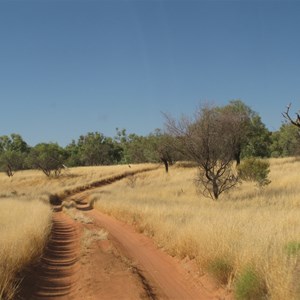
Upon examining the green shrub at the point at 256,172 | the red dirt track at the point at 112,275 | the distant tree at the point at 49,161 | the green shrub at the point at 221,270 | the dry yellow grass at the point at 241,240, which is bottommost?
the red dirt track at the point at 112,275

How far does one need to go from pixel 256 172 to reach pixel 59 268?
21348 millimetres

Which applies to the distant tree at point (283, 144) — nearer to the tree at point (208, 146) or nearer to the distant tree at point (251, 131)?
the distant tree at point (251, 131)

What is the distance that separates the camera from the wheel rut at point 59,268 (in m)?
8.59

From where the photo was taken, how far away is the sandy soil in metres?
8.43

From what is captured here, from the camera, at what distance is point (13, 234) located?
11.3m

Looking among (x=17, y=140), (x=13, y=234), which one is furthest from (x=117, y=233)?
(x=17, y=140)

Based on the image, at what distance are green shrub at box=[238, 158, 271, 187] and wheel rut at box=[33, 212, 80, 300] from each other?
15.8m

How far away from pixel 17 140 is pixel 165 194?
375ft

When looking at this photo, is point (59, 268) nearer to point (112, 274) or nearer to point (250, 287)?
point (112, 274)

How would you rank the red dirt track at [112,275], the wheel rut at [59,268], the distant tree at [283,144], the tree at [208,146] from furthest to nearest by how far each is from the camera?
the distant tree at [283,144] < the tree at [208,146] < the wheel rut at [59,268] < the red dirt track at [112,275]

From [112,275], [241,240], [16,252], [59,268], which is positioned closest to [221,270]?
[241,240]

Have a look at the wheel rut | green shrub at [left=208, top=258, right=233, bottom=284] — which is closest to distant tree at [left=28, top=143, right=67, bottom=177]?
the wheel rut

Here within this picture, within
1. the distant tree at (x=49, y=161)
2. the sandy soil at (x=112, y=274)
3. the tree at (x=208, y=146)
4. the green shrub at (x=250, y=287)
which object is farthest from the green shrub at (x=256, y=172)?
the distant tree at (x=49, y=161)

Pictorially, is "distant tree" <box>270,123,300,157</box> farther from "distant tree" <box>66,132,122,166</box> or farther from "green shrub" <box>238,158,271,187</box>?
"distant tree" <box>66,132,122,166</box>
